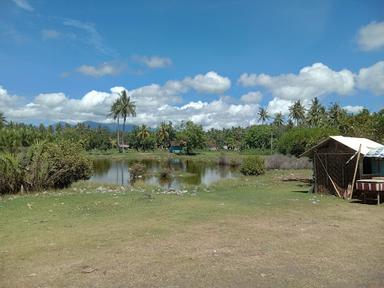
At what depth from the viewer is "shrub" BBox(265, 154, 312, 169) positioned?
161 ft

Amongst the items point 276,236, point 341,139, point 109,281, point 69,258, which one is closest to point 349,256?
point 276,236

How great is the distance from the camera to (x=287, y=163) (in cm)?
4988

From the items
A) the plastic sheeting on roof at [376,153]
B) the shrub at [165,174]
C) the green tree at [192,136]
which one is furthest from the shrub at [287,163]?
the green tree at [192,136]

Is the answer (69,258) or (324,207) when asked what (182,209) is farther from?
(69,258)

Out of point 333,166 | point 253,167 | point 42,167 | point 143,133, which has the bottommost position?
point 253,167

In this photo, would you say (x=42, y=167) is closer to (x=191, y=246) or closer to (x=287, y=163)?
(x=191, y=246)

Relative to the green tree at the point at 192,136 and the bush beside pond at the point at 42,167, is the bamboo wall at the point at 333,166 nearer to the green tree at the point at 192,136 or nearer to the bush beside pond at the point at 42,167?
the bush beside pond at the point at 42,167

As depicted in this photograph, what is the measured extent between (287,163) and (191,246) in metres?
41.3

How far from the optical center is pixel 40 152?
2580 cm

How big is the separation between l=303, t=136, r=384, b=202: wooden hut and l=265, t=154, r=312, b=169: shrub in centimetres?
2600

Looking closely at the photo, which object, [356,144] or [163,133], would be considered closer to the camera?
[356,144]

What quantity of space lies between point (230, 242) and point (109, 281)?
3.78m

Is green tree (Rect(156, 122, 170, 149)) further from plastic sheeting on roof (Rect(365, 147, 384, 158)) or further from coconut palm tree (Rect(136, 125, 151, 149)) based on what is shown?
plastic sheeting on roof (Rect(365, 147, 384, 158))

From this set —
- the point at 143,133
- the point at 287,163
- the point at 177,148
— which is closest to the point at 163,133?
the point at 143,133
